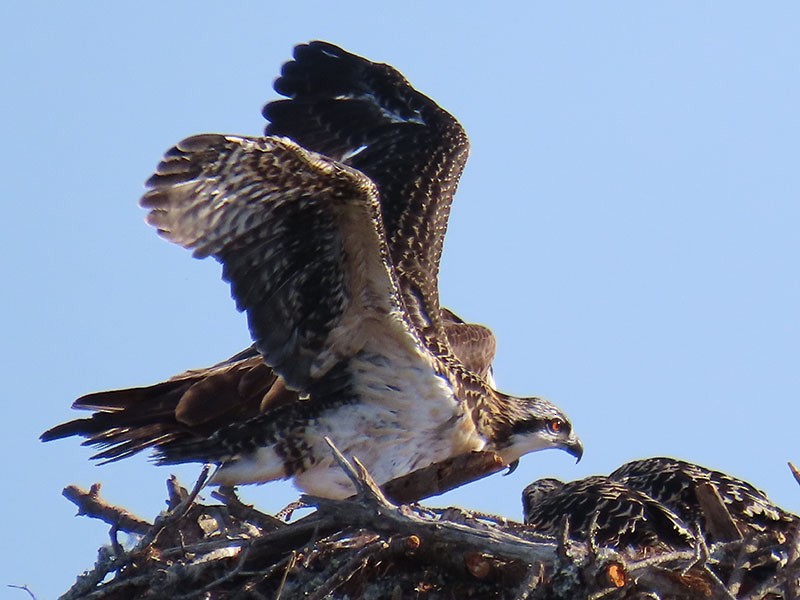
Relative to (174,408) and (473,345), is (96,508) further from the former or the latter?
(473,345)

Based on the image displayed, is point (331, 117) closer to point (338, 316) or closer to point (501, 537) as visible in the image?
point (338, 316)

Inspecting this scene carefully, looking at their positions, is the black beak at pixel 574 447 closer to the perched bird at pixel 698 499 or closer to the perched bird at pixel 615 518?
the perched bird at pixel 698 499

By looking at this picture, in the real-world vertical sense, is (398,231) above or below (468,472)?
above

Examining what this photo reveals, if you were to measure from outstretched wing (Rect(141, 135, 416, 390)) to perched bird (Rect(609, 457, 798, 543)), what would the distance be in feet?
5.17

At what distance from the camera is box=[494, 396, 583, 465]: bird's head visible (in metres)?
9.81

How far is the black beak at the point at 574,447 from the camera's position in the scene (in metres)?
9.96

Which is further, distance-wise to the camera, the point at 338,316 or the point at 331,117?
the point at 331,117

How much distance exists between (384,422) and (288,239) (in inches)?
53.8

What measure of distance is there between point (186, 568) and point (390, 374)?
2.23 m

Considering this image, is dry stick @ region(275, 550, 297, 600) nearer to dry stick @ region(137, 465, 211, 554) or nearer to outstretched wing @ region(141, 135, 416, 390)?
dry stick @ region(137, 465, 211, 554)

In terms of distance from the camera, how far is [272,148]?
7.87 meters

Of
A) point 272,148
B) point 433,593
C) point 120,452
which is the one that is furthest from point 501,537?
point 120,452

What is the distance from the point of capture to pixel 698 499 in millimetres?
7711

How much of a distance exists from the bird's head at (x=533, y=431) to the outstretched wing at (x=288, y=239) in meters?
1.10
